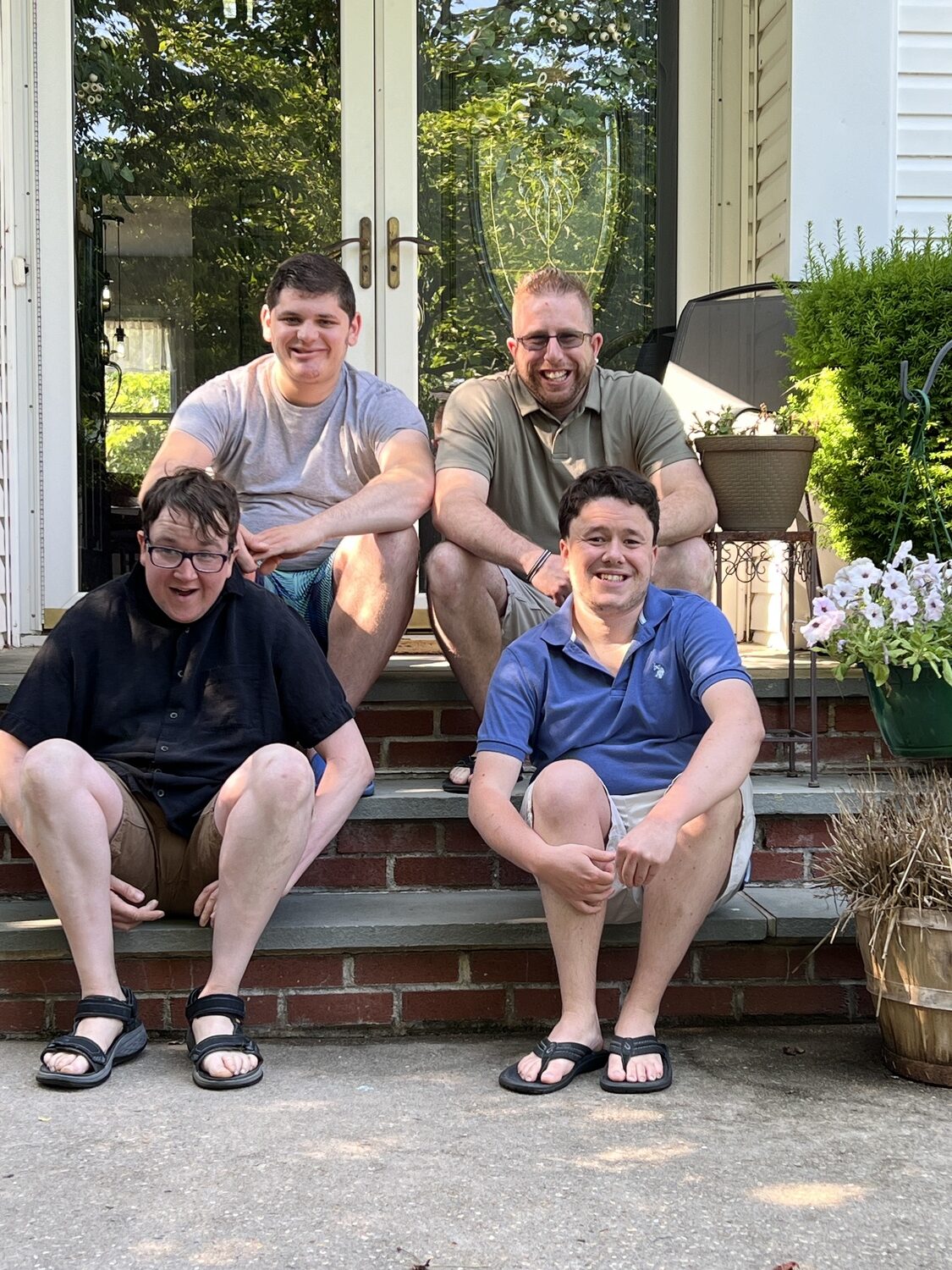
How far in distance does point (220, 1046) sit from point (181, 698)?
2.06 feet

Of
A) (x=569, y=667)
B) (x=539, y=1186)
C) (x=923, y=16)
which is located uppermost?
(x=923, y=16)

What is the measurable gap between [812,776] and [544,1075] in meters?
1.08

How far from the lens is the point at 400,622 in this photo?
9.94ft

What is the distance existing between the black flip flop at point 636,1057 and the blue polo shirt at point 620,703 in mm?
431

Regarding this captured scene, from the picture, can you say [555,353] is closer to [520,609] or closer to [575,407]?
[575,407]

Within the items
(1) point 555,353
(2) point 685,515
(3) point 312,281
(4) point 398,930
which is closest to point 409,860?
(4) point 398,930

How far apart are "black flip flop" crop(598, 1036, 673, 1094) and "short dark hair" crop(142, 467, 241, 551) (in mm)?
1116

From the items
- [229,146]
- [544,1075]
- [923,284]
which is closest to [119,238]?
[229,146]

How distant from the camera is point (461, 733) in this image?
325cm

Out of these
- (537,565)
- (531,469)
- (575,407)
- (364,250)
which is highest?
(364,250)

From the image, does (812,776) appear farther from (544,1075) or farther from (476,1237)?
(476,1237)

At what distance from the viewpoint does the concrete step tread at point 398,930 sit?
2.54 metres

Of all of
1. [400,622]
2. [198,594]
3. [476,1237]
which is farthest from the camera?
[400,622]

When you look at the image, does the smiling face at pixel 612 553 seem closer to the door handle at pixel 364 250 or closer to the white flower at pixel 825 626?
the white flower at pixel 825 626
